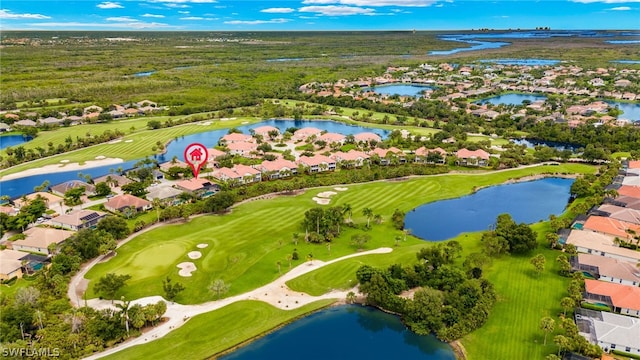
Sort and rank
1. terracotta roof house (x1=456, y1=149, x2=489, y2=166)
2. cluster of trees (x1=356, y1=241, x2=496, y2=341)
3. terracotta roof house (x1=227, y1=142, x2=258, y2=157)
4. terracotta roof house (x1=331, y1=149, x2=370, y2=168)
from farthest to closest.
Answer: terracotta roof house (x1=227, y1=142, x2=258, y2=157)
terracotta roof house (x1=456, y1=149, x2=489, y2=166)
terracotta roof house (x1=331, y1=149, x2=370, y2=168)
cluster of trees (x1=356, y1=241, x2=496, y2=341)

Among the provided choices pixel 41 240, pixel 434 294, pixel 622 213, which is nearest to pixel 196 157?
pixel 41 240

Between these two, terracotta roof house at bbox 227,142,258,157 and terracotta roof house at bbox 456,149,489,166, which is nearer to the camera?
terracotta roof house at bbox 456,149,489,166

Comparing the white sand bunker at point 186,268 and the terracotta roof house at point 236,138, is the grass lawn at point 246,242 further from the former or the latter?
the terracotta roof house at point 236,138

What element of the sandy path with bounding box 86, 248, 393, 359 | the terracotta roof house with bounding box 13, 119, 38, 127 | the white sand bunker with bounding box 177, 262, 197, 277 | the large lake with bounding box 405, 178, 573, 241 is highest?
the terracotta roof house with bounding box 13, 119, 38, 127

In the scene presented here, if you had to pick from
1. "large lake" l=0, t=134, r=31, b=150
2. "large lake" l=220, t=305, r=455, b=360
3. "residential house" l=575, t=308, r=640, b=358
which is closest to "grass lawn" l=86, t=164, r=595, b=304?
"large lake" l=220, t=305, r=455, b=360

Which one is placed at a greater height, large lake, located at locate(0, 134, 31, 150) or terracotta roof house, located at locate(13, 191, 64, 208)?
large lake, located at locate(0, 134, 31, 150)

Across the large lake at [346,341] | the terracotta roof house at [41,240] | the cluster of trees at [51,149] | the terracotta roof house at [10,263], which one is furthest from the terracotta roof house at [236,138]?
A: the large lake at [346,341]

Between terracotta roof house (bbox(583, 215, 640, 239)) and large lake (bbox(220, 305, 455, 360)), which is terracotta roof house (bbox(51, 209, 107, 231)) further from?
terracotta roof house (bbox(583, 215, 640, 239))

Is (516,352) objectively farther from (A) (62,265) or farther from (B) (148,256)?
(A) (62,265)
